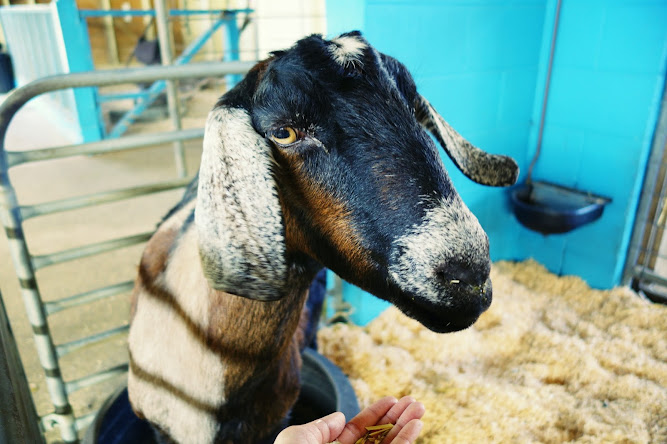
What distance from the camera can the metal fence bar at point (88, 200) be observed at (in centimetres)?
155

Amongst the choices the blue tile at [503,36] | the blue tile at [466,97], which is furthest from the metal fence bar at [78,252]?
the blue tile at [503,36]

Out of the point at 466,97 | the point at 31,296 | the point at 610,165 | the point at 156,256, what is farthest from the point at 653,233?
the point at 31,296

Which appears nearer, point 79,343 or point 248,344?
point 248,344

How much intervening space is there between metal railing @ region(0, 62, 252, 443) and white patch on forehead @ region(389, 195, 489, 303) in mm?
1045

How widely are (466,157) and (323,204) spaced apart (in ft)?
1.70

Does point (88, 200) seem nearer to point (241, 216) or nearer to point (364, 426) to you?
point (241, 216)

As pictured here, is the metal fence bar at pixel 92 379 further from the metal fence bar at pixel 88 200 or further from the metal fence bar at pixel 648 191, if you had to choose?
the metal fence bar at pixel 648 191

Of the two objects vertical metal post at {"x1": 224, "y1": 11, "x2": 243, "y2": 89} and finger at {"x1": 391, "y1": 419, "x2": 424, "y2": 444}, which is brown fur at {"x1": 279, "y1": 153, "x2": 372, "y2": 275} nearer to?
finger at {"x1": 391, "y1": 419, "x2": 424, "y2": 444}

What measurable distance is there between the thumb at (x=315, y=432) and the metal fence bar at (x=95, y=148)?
1.12 m

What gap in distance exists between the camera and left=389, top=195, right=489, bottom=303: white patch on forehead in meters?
0.86

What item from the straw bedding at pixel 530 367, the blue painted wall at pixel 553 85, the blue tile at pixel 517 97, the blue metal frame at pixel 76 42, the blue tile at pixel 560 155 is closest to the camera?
the straw bedding at pixel 530 367

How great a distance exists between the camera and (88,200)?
1.66 metres

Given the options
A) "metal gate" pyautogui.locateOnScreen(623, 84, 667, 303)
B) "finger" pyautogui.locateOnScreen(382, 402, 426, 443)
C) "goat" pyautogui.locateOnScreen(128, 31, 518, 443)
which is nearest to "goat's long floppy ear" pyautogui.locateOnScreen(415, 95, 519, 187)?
"goat" pyautogui.locateOnScreen(128, 31, 518, 443)

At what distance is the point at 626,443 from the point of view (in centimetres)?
166
